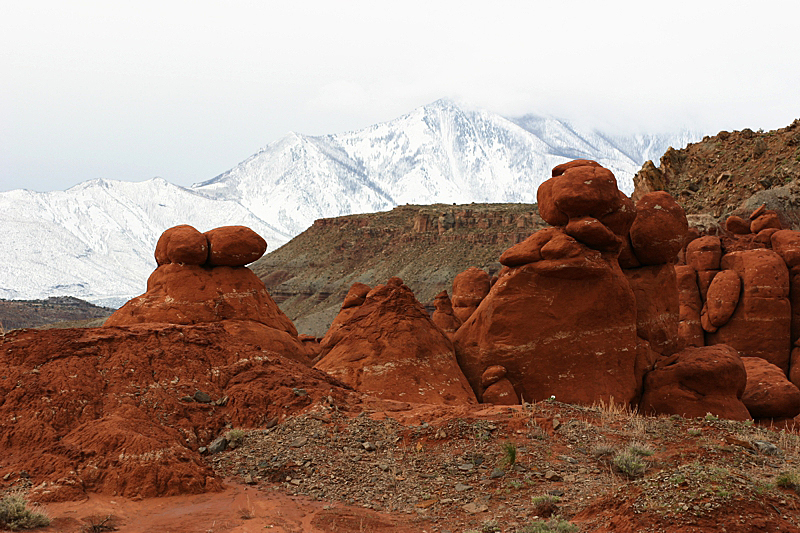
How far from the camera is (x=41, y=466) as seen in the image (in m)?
8.29

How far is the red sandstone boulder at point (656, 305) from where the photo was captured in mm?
17094

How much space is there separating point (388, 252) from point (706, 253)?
67.1m

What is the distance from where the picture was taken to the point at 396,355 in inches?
565

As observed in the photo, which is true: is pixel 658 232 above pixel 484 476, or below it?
above

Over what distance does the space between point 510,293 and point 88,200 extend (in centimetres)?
14097

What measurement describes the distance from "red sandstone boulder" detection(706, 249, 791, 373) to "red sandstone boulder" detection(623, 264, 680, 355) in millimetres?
6824

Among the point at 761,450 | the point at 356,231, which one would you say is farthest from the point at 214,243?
the point at 356,231

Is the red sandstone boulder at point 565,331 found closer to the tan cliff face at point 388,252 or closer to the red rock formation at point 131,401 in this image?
the red rock formation at point 131,401

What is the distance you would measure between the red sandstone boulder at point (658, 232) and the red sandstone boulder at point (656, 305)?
0.36 meters

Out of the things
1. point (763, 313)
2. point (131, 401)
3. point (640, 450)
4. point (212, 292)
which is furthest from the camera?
point (763, 313)

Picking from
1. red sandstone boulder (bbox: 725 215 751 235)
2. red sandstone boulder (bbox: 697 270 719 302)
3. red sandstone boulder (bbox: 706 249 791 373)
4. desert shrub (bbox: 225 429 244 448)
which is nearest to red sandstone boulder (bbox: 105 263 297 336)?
desert shrub (bbox: 225 429 244 448)

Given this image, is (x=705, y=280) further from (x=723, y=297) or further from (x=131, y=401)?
(x=131, y=401)

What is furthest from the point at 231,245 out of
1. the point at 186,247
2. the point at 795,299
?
the point at 795,299

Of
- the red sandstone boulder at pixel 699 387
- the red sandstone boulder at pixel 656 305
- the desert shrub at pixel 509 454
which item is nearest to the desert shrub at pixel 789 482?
the desert shrub at pixel 509 454
